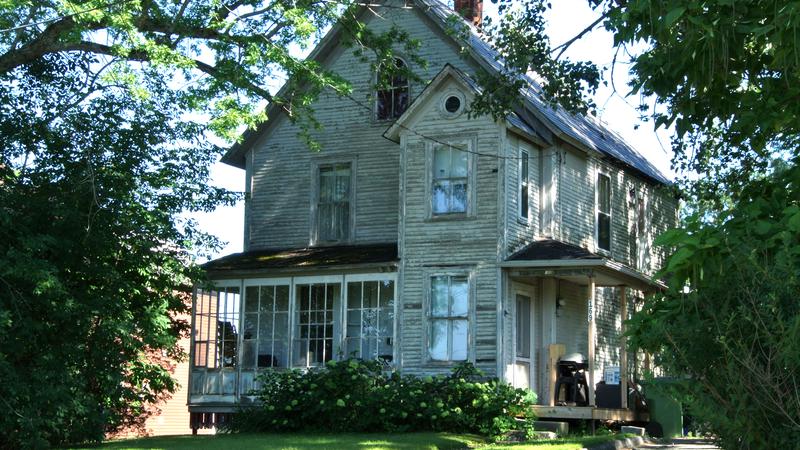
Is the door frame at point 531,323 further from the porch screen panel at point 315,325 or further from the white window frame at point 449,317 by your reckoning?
the porch screen panel at point 315,325

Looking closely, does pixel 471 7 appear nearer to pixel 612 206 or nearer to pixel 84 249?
pixel 612 206

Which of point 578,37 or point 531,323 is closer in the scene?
point 578,37

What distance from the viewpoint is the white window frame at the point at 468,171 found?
22.1 meters

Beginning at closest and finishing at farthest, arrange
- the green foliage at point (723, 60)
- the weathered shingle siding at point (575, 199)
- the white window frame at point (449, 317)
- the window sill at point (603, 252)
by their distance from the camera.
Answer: the green foliage at point (723, 60) < the white window frame at point (449, 317) < the weathered shingle siding at point (575, 199) < the window sill at point (603, 252)

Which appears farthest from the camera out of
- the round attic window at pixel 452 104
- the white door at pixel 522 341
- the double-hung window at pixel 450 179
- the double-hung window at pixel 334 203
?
the double-hung window at pixel 334 203

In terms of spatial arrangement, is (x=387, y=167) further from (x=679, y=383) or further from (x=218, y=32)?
(x=679, y=383)

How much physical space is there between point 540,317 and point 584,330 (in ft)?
8.30

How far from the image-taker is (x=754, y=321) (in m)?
7.40

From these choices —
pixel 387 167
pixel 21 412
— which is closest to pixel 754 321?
pixel 21 412

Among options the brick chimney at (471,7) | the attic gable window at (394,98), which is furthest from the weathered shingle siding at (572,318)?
the brick chimney at (471,7)

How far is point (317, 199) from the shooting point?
2558 cm

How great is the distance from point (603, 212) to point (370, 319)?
6.81 metres

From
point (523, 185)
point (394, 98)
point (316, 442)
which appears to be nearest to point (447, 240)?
point (523, 185)

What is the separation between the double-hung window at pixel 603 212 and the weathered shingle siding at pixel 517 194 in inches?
127
